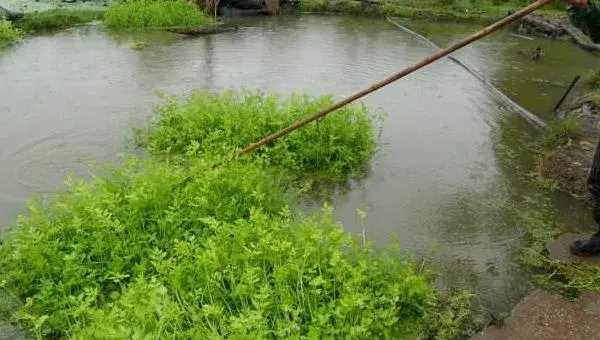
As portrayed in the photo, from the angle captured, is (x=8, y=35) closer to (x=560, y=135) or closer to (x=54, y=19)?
(x=54, y=19)

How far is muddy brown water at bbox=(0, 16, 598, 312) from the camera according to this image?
211 inches

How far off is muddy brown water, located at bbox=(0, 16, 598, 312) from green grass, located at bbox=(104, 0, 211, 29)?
0.71 m

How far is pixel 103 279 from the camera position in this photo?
398 cm

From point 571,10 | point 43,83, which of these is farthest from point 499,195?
point 43,83

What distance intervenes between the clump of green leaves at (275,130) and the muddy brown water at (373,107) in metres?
0.43

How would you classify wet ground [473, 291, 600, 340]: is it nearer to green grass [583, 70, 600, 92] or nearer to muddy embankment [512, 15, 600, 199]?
muddy embankment [512, 15, 600, 199]

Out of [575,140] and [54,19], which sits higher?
[54,19]

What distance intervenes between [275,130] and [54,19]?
10.4 meters

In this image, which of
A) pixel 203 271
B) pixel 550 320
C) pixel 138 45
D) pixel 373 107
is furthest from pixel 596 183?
pixel 138 45

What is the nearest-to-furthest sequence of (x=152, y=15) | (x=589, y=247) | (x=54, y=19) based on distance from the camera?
(x=589, y=247), (x=54, y=19), (x=152, y=15)

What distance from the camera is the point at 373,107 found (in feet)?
29.1

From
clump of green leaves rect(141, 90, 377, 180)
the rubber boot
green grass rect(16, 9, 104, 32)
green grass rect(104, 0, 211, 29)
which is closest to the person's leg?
the rubber boot

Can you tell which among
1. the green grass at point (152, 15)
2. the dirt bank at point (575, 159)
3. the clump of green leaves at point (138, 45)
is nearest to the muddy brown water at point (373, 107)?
the clump of green leaves at point (138, 45)

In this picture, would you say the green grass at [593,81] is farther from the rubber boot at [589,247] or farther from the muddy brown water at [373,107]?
the rubber boot at [589,247]
